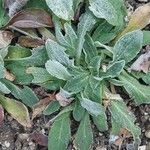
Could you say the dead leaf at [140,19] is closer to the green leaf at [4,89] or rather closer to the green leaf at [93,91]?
the green leaf at [93,91]

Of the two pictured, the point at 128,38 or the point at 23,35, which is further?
the point at 23,35

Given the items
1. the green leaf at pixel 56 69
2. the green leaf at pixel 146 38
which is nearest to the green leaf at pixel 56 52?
the green leaf at pixel 56 69

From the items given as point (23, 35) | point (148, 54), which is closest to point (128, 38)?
point (148, 54)

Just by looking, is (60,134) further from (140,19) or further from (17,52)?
(140,19)

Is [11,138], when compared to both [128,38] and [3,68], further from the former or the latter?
[128,38]

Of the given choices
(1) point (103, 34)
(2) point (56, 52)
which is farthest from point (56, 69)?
(1) point (103, 34)

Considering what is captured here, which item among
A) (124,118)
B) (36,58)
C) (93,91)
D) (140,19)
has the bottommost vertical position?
(124,118)

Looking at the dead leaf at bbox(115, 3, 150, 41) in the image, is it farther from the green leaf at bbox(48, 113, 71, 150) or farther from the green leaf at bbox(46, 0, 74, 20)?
the green leaf at bbox(48, 113, 71, 150)
